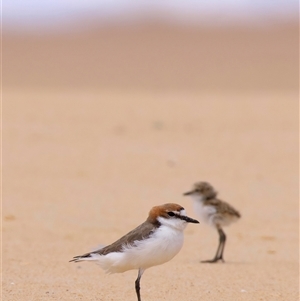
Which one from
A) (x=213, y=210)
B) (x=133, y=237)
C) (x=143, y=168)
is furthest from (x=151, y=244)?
(x=143, y=168)

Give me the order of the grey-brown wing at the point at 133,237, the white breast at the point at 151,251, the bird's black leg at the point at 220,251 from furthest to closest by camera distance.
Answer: the bird's black leg at the point at 220,251 < the grey-brown wing at the point at 133,237 < the white breast at the point at 151,251

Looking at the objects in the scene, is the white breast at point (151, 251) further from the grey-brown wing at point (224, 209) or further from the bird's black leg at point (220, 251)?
the grey-brown wing at point (224, 209)

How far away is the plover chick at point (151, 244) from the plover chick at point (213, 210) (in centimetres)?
286

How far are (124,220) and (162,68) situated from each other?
3333 centimetres

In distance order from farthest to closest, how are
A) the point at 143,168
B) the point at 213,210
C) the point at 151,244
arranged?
1. the point at 143,168
2. the point at 213,210
3. the point at 151,244

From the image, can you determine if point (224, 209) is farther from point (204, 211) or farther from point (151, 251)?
point (151, 251)

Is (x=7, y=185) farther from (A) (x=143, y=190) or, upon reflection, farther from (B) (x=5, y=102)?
(B) (x=5, y=102)

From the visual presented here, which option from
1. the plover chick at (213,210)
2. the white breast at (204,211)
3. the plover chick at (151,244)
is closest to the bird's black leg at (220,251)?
the plover chick at (213,210)

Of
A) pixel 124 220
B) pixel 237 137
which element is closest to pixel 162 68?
pixel 237 137

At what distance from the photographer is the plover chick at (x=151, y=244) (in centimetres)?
605

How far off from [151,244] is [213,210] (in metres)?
3.13

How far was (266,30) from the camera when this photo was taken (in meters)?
62.1

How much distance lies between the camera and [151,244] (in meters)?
6.04

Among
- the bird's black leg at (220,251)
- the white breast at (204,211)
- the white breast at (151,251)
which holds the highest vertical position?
the white breast at (204,211)
